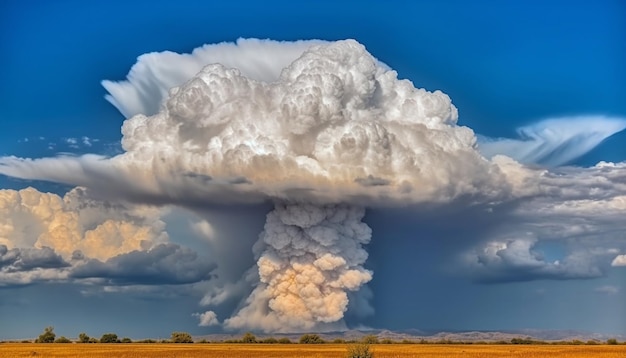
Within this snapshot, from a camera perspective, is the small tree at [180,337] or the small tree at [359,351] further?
the small tree at [180,337]

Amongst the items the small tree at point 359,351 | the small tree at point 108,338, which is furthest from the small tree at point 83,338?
the small tree at point 359,351

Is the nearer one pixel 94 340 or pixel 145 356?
pixel 145 356

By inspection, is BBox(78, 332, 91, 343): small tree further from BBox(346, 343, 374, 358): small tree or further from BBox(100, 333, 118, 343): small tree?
A: BBox(346, 343, 374, 358): small tree

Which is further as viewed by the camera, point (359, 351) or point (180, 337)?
point (180, 337)

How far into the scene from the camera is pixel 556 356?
94.9m

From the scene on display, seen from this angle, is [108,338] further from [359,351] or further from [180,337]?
[359,351]

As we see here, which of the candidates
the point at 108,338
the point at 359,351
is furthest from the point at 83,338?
the point at 359,351

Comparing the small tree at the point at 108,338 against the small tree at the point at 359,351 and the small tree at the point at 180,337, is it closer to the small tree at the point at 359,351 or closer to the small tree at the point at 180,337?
the small tree at the point at 180,337

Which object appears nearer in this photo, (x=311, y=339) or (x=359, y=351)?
(x=359, y=351)

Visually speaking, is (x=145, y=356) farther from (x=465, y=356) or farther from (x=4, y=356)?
(x=465, y=356)

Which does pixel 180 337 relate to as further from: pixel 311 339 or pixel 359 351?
pixel 359 351

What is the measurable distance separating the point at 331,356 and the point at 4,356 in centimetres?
3899

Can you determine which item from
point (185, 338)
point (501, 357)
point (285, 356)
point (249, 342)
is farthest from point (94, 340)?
point (501, 357)

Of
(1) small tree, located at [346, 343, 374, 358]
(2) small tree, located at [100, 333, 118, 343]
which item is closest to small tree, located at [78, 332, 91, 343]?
(2) small tree, located at [100, 333, 118, 343]
